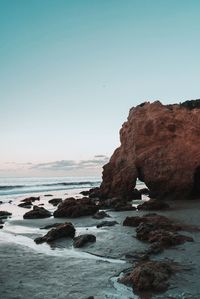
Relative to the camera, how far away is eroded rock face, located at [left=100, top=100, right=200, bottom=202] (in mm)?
31281

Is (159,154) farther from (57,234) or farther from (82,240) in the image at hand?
(82,240)

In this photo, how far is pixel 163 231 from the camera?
47.6ft

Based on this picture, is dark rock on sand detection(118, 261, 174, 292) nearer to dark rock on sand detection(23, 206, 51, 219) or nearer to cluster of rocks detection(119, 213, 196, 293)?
cluster of rocks detection(119, 213, 196, 293)

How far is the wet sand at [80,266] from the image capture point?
29.2 ft

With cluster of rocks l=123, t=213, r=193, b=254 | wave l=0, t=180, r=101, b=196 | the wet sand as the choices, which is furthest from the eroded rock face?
wave l=0, t=180, r=101, b=196

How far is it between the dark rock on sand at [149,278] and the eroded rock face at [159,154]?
71.8ft

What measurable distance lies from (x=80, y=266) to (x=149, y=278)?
2.82 metres

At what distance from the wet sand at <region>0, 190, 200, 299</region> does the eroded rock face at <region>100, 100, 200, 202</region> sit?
13.6 m

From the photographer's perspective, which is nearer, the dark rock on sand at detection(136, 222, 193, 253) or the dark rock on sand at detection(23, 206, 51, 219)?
the dark rock on sand at detection(136, 222, 193, 253)

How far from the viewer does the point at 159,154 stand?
3244cm

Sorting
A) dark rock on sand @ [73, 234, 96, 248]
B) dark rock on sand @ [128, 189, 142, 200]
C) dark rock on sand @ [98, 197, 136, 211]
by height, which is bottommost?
dark rock on sand @ [73, 234, 96, 248]

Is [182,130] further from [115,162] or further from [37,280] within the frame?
[37,280]

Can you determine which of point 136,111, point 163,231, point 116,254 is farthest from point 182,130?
point 116,254

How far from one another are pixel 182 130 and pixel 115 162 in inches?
292
